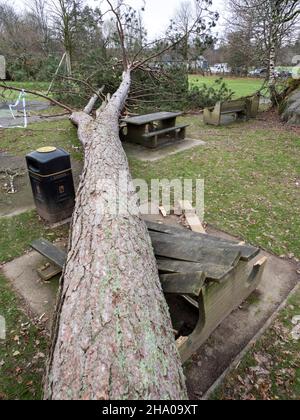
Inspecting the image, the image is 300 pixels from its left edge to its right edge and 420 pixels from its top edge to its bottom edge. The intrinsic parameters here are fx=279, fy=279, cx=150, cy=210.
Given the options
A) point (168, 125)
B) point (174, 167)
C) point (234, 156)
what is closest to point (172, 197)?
point (174, 167)

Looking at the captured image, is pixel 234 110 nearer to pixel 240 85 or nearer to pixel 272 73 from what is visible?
pixel 272 73

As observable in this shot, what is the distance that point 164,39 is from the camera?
9133mm

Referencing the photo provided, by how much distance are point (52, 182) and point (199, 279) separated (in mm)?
2434

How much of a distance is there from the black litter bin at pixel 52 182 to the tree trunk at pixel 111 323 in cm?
144

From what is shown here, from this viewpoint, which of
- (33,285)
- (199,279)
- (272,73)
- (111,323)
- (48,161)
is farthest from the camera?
(272,73)

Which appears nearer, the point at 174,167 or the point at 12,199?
the point at 12,199

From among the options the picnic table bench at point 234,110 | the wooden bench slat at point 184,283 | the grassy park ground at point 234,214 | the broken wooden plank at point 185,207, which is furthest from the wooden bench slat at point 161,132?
the wooden bench slat at point 184,283

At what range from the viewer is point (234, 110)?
866cm

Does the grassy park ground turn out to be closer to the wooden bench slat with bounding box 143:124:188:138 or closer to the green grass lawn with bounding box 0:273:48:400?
the green grass lawn with bounding box 0:273:48:400

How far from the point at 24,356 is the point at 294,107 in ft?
30.2

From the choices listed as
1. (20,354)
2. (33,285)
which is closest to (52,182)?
(33,285)

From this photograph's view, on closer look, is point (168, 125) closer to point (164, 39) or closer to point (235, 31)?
point (164, 39)

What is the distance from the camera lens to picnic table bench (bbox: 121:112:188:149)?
631 centimetres

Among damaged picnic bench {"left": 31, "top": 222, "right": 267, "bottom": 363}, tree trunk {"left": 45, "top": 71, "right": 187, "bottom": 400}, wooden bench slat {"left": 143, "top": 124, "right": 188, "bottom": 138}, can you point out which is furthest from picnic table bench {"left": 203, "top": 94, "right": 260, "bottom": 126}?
tree trunk {"left": 45, "top": 71, "right": 187, "bottom": 400}
